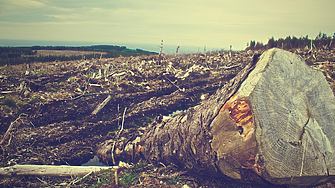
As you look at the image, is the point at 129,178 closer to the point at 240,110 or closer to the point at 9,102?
the point at 240,110

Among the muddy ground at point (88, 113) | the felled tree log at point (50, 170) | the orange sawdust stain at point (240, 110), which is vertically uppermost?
the orange sawdust stain at point (240, 110)

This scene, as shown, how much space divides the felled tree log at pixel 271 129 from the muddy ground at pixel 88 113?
1.76 ft

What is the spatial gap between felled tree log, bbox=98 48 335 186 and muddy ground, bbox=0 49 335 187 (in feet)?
1.76

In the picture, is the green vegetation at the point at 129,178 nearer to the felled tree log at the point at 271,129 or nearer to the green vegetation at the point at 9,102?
the felled tree log at the point at 271,129

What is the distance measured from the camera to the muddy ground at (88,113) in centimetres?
492

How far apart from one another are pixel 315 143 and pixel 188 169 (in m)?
2.66

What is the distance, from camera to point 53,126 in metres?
7.37

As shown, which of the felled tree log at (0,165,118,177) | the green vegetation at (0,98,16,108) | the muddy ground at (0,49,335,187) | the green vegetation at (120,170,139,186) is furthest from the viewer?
the green vegetation at (0,98,16,108)

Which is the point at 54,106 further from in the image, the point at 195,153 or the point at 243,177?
the point at 243,177

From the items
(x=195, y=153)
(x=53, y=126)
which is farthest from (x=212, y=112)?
(x=53, y=126)

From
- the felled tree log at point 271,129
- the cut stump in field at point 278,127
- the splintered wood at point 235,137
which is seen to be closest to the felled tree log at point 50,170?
the felled tree log at point 271,129

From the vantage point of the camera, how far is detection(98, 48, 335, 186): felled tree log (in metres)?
3.49

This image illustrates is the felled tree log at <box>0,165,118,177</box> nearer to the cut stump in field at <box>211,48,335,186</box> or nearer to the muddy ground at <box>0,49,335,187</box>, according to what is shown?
the muddy ground at <box>0,49,335,187</box>

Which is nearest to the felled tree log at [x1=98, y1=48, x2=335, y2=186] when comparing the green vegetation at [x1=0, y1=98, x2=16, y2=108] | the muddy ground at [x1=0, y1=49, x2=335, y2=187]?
the muddy ground at [x1=0, y1=49, x2=335, y2=187]
